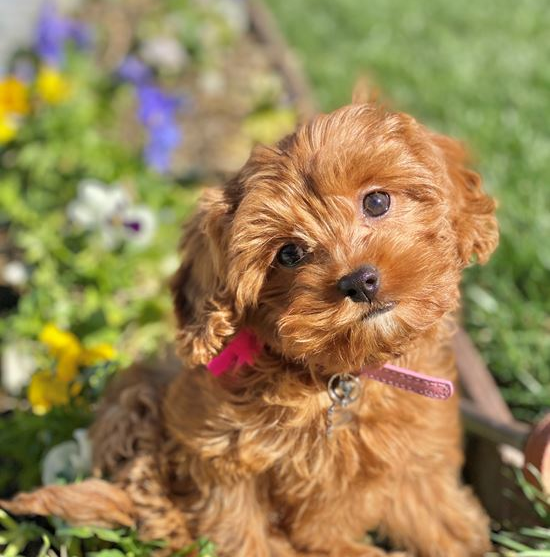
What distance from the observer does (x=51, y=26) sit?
22.1ft

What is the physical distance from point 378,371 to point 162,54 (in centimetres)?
525

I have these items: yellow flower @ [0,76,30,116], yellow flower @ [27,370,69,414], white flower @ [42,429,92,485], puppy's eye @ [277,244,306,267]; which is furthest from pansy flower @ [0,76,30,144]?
puppy's eye @ [277,244,306,267]

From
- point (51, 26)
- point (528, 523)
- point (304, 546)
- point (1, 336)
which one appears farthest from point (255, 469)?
point (51, 26)

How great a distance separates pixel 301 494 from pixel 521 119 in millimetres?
4068

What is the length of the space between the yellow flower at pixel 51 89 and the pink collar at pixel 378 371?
393 cm

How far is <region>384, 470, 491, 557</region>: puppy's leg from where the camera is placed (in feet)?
11.5

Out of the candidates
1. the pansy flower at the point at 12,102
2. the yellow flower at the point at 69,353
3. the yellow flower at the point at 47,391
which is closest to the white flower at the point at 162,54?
the pansy flower at the point at 12,102

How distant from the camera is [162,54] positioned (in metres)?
7.35

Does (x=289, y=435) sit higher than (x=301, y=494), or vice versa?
(x=289, y=435)

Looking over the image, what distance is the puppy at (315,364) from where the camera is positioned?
8.40 feet

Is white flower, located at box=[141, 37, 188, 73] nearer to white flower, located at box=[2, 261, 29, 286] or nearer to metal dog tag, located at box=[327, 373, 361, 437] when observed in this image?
white flower, located at box=[2, 261, 29, 286]

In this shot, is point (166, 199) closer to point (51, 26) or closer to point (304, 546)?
point (51, 26)

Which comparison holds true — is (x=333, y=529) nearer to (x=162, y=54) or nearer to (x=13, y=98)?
(x=13, y=98)

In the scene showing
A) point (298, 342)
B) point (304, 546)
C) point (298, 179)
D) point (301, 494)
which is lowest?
point (304, 546)
